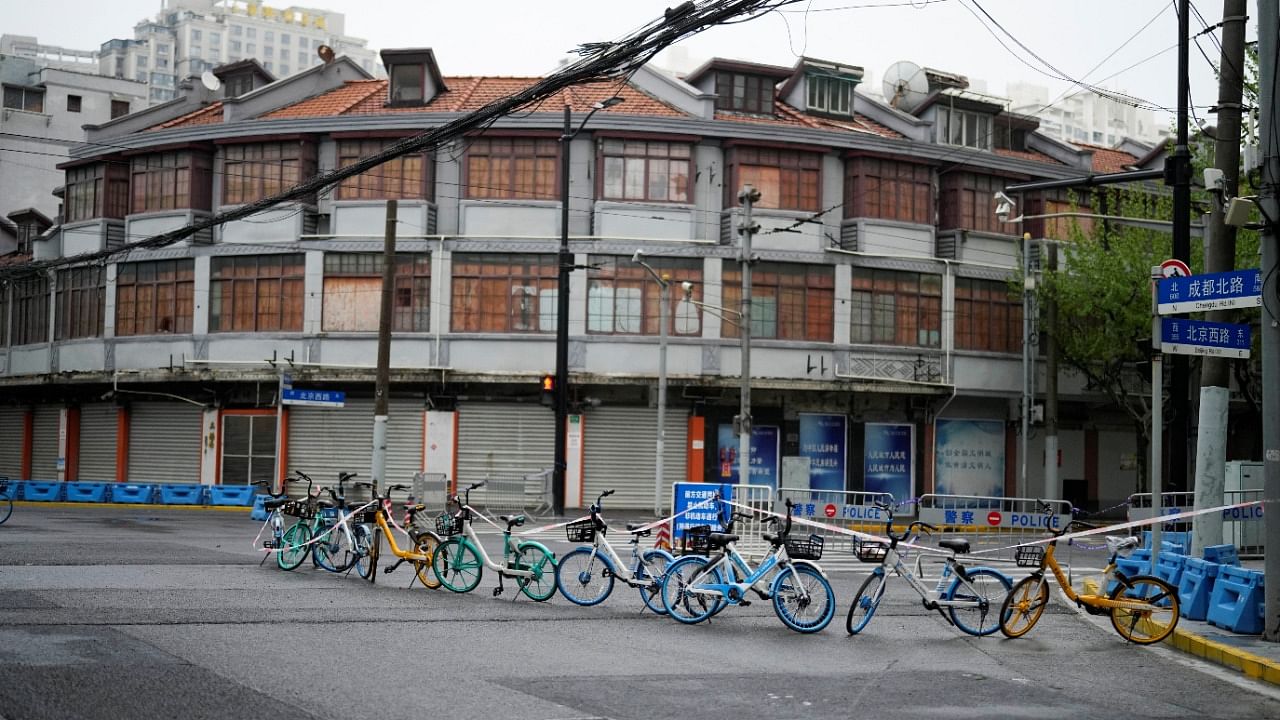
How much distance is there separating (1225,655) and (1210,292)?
3754 mm

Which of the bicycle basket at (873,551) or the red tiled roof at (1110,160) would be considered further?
the red tiled roof at (1110,160)

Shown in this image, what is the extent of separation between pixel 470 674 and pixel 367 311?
1035 inches

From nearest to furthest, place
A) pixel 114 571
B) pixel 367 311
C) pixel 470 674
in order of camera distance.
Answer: pixel 470 674, pixel 114 571, pixel 367 311

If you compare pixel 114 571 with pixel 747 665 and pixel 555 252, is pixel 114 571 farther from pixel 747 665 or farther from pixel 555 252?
pixel 555 252

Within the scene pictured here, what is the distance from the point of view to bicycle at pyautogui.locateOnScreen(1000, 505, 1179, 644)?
1307 centimetres

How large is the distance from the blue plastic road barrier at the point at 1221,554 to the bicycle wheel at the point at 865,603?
3789 mm

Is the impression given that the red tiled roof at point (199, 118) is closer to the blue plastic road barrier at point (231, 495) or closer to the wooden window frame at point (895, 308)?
the blue plastic road barrier at point (231, 495)

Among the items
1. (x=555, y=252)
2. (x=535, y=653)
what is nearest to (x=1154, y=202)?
(x=555, y=252)

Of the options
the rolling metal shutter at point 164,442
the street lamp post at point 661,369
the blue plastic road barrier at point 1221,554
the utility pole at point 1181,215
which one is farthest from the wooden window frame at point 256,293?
the blue plastic road barrier at point 1221,554

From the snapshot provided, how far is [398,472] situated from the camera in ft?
117

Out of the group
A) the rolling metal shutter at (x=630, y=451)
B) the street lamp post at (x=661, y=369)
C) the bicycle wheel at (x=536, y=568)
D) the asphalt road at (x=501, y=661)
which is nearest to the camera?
the asphalt road at (x=501, y=661)

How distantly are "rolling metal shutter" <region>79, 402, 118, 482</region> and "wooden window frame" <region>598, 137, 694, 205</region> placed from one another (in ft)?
53.4

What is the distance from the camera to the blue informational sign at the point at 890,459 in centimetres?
3722

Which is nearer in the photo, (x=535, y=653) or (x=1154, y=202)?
(x=535, y=653)
